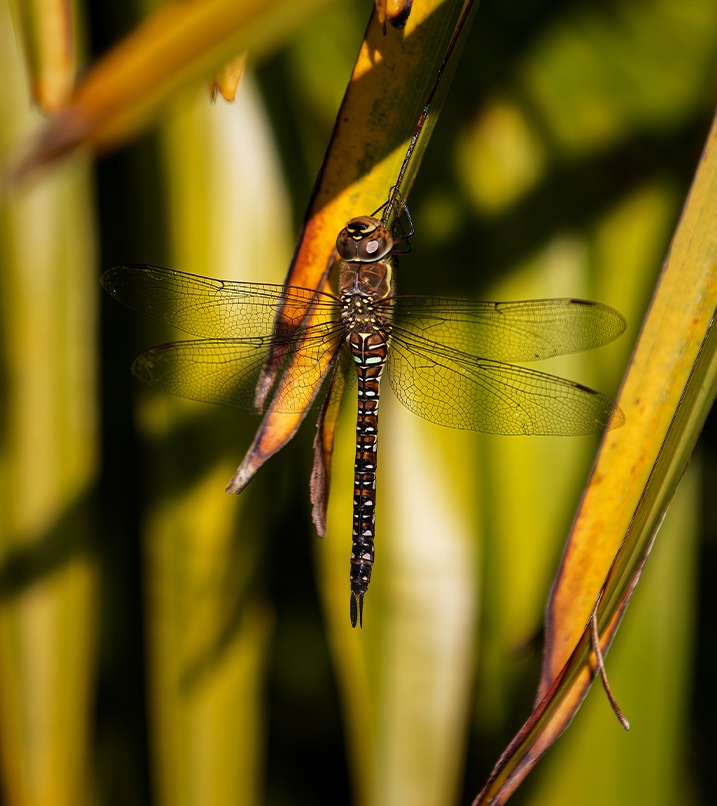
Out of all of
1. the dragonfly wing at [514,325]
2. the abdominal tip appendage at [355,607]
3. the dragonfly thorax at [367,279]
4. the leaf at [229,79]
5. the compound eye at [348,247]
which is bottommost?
the abdominal tip appendage at [355,607]

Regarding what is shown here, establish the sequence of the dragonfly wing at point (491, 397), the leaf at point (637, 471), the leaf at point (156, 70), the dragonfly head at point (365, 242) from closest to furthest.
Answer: the leaf at point (156, 70), the leaf at point (637, 471), the dragonfly head at point (365, 242), the dragonfly wing at point (491, 397)

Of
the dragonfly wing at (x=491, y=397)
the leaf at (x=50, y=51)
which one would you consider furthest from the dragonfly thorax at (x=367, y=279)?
the leaf at (x=50, y=51)

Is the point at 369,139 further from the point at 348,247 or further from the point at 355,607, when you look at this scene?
the point at 355,607

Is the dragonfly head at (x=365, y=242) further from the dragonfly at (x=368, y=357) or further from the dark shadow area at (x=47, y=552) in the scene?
the dark shadow area at (x=47, y=552)

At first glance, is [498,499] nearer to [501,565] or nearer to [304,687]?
[501,565]

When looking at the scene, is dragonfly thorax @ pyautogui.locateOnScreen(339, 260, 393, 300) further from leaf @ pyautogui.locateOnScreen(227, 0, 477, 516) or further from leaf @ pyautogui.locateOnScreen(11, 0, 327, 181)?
leaf @ pyautogui.locateOnScreen(11, 0, 327, 181)

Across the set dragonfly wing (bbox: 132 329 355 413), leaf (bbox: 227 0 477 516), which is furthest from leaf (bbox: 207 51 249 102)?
dragonfly wing (bbox: 132 329 355 413)

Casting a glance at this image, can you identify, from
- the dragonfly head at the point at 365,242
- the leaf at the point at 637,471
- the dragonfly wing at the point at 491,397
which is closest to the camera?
the leaf at the point at 637,471
